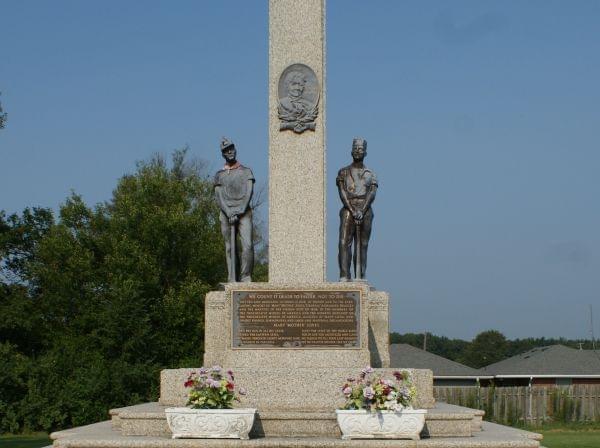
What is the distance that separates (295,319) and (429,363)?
99.5ft

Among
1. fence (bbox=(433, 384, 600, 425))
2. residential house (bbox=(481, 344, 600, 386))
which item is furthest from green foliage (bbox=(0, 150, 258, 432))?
residential house (bbox=(481, 344, 600, 386))

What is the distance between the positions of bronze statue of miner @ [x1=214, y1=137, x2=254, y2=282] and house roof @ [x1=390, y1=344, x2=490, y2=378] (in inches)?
1069

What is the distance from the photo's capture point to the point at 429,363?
42.0 meters

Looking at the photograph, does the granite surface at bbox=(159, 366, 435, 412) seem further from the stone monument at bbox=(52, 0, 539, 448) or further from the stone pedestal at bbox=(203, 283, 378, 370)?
the stone pedestal at bbox=(203, 283, 378, 370)

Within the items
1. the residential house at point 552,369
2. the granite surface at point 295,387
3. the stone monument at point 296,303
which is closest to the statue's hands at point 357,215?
the stone monument at point 296,303

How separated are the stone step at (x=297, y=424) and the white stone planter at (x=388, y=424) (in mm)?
848

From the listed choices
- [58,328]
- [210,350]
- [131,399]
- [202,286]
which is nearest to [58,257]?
[58,328]

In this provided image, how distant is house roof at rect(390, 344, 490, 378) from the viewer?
4088cm

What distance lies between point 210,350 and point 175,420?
11.1 feet

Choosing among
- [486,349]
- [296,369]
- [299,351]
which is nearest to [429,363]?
[299,351]

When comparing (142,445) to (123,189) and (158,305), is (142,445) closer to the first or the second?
(158,305)

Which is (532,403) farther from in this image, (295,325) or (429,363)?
(295,325)

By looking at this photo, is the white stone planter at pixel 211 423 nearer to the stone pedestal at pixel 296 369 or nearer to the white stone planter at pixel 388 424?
the stone pedestal at pixel 296 369

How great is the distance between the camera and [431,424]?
1094 centimetres
